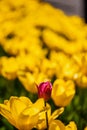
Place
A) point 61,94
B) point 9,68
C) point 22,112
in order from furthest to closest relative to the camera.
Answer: point 9,68
point 61,94
point 22,112

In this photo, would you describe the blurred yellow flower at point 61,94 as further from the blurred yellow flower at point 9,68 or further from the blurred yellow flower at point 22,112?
the blurred yellow flower at point 9,68

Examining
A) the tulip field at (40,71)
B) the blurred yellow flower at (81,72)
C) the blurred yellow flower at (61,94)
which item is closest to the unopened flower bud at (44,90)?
the tulip field at (40,71)

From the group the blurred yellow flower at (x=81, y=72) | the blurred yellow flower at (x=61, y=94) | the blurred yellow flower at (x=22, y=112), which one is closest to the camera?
the blurred yellow flower at (x=22, y=112)

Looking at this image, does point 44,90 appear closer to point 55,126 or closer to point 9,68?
point 55,126

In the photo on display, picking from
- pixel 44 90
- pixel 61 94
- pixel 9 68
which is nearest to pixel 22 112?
pixel 44 90

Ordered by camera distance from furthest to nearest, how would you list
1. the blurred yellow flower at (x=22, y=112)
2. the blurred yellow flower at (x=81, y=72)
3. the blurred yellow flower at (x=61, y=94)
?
the blurred yellow flower at (x=81, y=72) < the blurred yellow flower at (x=61, y=94) < the blurred yellow flower at (x=22, y=112)

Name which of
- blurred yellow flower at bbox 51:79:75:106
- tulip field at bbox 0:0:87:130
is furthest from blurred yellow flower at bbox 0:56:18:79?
blurred yellow flower at bbox 51:79:75:106

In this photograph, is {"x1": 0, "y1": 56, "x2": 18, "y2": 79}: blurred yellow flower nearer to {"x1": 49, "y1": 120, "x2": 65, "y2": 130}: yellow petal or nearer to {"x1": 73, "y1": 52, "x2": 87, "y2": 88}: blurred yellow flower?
{"x1": 73, "y1": 52, "x2": 87, "y2": 88}: blurred yellow flower

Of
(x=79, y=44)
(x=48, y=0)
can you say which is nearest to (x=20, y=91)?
(x=79, y=44)
